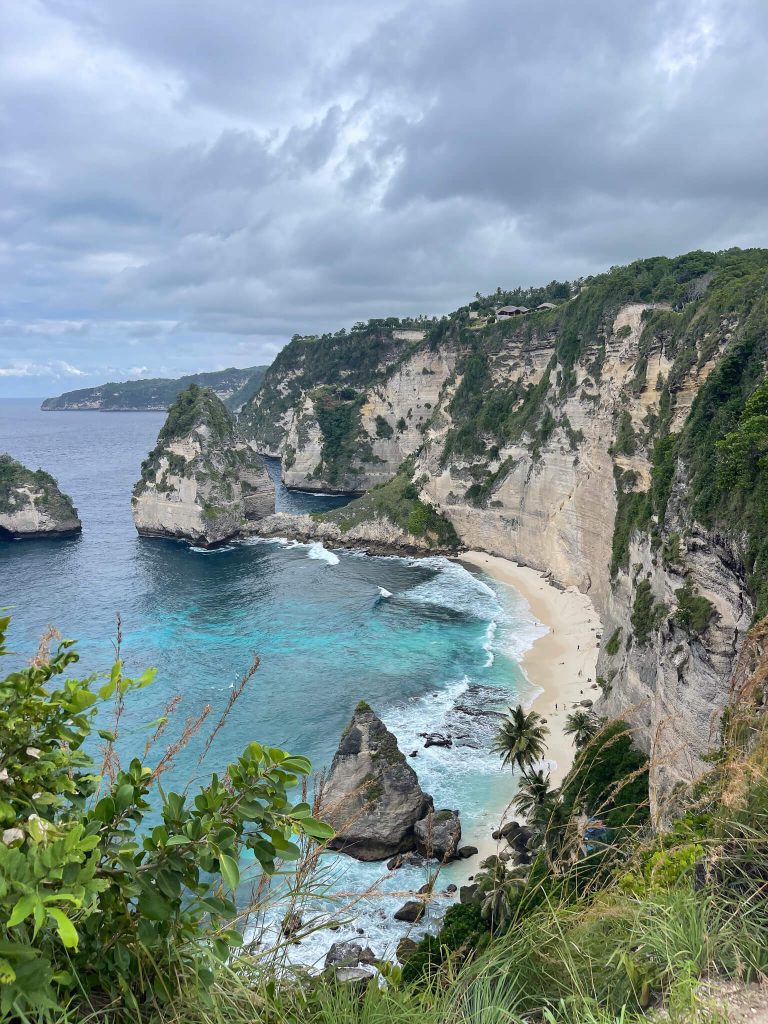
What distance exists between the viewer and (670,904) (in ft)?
13.9

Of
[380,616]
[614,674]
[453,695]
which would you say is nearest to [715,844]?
[614,674]

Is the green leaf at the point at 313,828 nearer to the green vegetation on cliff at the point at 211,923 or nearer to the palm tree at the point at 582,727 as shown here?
the green vegetation on cliff at the point at 211,923

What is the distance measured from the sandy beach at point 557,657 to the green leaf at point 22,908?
2701 centimetres

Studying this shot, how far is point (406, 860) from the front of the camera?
84.6ft

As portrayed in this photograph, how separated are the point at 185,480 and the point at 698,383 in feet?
209

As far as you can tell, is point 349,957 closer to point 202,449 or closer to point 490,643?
point 490,643

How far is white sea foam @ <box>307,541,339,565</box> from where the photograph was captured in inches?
2788

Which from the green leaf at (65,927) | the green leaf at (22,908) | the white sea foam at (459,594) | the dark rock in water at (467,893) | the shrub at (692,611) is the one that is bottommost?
the dark rock in water at (467,893)

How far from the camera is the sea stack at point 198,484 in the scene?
7975 cm

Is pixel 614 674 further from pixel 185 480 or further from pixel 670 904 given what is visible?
Answer: pixel 185 480

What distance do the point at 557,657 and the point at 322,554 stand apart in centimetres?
Answer: 3573

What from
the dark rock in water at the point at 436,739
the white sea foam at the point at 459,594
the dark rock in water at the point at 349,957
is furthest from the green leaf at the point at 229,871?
the white sea foam at the point at 459,594

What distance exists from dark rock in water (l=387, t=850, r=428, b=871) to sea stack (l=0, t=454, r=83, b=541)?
230 feet

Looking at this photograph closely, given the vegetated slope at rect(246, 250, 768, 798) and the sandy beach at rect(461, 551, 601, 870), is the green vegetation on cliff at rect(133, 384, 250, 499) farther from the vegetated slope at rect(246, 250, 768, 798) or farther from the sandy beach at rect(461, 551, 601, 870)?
the sandy beach at rect(461, 551, 601, 870)
